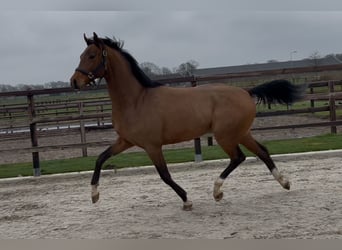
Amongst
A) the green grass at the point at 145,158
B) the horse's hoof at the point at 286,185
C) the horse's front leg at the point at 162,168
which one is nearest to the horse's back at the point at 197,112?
the horse's front leg at the point at 162,168

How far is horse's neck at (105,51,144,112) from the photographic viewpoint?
4.16 meters

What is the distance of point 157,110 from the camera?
409 centimetres

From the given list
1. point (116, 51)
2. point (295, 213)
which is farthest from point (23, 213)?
point (295, 213)

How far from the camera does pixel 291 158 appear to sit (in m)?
6.48

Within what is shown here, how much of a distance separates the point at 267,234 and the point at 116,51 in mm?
2385

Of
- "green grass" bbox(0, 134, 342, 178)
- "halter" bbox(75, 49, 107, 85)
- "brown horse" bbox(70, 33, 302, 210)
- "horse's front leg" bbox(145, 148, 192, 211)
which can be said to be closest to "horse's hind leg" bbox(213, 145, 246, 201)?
"brown horse" bbox(70, 33, 302, 210)

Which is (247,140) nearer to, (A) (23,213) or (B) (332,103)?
(A) (23,213)

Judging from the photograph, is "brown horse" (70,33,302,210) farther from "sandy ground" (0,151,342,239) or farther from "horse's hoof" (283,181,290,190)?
"sandy ground" (0,151,342,239)

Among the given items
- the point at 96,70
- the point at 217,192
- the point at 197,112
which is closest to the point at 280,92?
the point at 197,112

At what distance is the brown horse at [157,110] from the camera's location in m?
4.03

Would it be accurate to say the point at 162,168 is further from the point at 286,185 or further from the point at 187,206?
the point at 286,185

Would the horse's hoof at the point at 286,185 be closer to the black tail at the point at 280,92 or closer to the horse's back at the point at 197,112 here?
the horse's back at the point at 197,112

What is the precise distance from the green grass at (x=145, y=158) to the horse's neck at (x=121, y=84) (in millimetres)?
2676

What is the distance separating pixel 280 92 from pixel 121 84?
1894 millimetres
